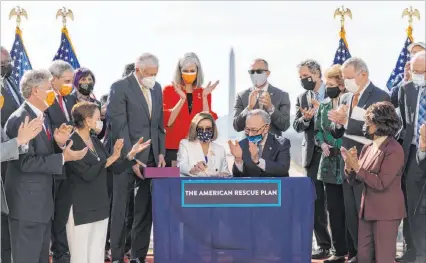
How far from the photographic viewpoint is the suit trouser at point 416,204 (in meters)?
6.92

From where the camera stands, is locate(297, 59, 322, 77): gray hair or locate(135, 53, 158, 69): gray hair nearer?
locate(135, 53, 158, 69): gray hair

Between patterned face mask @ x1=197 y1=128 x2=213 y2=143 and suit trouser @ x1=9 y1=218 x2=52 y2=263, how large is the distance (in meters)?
1.71

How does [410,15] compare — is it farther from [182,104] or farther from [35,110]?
[35,110]

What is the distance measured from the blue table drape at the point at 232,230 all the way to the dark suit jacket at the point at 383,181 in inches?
18.7

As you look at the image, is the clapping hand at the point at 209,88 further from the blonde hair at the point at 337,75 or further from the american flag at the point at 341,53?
the american flag at the point at 341,53

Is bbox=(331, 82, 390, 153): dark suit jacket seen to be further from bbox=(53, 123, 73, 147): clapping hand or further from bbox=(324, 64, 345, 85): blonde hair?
bbox=(53, 123, 73, 147): clapping hand

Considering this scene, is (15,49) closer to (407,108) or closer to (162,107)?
(162,107)

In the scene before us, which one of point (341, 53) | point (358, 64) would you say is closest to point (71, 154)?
point (358, 64)

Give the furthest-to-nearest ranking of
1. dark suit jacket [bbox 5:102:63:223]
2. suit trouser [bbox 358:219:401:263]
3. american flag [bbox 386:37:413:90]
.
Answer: american flag [bbox 386:37:413:90], suit trouser [bbox 358:219:401:263], dark suit jacket [bbox 5:102:63:223]

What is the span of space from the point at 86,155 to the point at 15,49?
18.9 feet

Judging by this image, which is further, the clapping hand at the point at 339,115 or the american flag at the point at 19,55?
the american flag at the point at 19,55

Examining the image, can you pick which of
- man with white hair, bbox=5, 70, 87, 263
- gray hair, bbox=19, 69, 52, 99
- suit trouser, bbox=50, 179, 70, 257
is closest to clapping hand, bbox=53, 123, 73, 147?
man with white hair, bbox=5, 70, 87, 263

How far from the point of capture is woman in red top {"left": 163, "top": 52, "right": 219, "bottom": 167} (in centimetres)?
733

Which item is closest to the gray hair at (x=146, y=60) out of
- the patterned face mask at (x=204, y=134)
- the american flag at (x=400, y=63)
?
the patterned face mask at (x=204, y=134)
